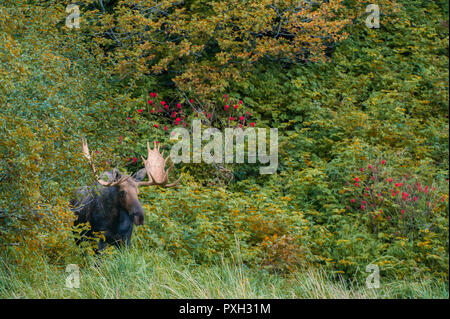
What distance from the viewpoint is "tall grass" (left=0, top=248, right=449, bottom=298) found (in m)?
6.72

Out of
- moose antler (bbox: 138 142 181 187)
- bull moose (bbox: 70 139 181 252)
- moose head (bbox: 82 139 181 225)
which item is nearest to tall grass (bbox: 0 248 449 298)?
bull moose (bbox: 70 139 181 252)

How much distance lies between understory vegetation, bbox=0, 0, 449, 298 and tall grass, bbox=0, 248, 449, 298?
0.10 ft

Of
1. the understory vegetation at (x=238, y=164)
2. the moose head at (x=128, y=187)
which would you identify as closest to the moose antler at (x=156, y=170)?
the moose head at (x=128, y=187)

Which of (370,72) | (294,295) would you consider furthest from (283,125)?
(294,295)

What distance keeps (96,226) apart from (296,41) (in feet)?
24.0

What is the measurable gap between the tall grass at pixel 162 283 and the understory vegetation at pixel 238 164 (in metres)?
0.03

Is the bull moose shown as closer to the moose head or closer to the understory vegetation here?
the moose head

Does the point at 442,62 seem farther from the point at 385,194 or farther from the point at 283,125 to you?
the point at 385,194

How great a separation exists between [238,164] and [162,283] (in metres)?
5.69

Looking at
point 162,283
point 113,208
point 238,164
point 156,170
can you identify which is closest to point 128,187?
point 113,208

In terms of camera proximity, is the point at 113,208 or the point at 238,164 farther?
the point at 238,164

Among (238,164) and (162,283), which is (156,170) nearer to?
(162,283)

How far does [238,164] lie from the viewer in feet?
40.5

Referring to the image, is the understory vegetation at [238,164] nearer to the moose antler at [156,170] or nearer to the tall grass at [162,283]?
the tall grass at [162,283]
